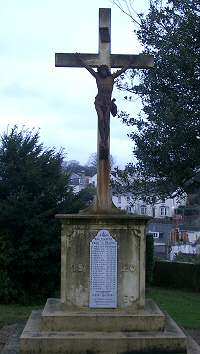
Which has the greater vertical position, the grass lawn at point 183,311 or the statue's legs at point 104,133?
the statue's legs at point 104,133

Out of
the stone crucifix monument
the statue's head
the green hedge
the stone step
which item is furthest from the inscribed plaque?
the green hedge

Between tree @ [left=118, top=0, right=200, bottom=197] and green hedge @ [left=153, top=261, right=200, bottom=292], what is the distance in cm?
992

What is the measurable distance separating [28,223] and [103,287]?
7.49 metres

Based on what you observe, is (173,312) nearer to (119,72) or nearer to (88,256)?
(88,256)

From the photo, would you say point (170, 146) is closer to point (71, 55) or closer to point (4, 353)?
point (71, 55)

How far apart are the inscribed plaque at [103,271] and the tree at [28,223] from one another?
7.07 m

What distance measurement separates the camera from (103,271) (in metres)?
9.05

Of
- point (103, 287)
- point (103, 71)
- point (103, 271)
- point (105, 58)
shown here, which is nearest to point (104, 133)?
point (103, 71)

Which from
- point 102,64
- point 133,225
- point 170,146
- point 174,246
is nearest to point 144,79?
point 170,146

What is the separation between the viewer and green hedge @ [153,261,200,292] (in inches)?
1013

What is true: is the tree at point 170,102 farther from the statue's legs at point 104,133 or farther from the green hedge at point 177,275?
the green hedge at point 177,275

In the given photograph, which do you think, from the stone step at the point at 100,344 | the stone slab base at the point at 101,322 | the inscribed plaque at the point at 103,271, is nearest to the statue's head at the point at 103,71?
the inscribed plaque at the point at 103,271

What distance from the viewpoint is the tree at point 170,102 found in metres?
15.1

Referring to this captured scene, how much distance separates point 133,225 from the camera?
9.17 metres
